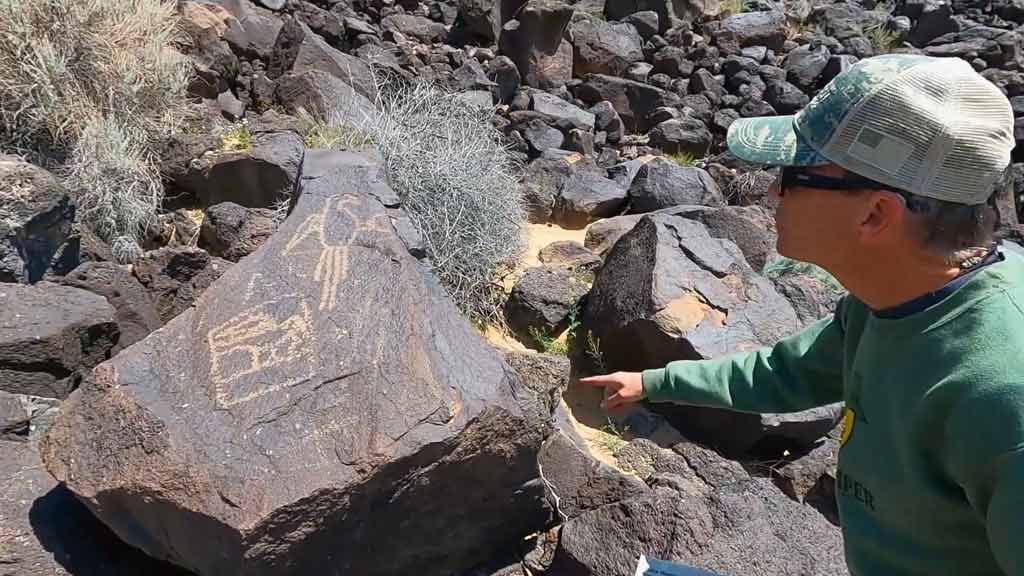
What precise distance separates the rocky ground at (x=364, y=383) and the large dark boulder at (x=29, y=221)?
13 millimetres

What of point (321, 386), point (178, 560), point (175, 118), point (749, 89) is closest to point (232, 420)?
point (321, 386)

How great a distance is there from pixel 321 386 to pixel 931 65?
1.79 m

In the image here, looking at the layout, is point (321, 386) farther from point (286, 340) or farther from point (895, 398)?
point (895, 398)

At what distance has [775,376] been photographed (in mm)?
1899

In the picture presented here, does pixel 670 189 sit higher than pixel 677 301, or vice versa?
pixel 677 301

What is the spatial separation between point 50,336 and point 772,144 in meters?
2.69

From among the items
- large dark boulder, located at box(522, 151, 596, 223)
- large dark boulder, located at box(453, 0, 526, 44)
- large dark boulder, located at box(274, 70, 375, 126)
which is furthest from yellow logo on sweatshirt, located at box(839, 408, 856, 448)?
large dark boulder, located at box(453, 0, 526, 44)

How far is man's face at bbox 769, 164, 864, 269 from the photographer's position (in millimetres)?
1451

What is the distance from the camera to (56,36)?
5676 mm

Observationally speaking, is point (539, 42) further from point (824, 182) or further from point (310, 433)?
point (824, 182)

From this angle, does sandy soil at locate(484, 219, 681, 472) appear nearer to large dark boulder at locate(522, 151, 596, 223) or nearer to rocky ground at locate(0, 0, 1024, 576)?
rocky ground at locate(0, 0, 1024, 576)

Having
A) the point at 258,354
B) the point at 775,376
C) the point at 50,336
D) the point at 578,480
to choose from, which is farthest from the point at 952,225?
the point at 50,336

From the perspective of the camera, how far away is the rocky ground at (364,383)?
2.43 m

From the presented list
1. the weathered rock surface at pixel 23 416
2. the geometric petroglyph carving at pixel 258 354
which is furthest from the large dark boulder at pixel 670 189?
the weathered rock surface at pixel 23 416
